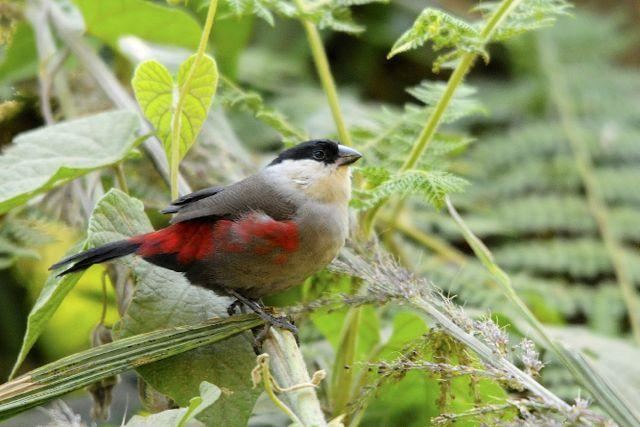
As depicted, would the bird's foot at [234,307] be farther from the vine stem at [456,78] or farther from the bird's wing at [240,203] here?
the vine stem at [456,78]

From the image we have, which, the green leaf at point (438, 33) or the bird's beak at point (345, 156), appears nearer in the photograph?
the green leaf at point (438, 33)

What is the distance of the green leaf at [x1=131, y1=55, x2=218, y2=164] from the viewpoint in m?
1.43

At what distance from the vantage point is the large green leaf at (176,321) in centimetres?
130

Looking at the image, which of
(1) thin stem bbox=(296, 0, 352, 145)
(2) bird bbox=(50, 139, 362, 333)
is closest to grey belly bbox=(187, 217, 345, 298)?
(2) bird bbox=(50, 139, 362, 333)

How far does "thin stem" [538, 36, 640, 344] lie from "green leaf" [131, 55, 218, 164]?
1496mm

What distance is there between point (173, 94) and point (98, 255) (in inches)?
12.9

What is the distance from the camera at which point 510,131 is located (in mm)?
3359

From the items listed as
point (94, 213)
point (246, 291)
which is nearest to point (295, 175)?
point (246, 291)

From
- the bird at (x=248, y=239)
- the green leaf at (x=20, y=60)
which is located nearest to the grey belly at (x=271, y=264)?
the bird at (x=248, y=239)

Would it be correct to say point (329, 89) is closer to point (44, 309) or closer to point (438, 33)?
point (438, 33)

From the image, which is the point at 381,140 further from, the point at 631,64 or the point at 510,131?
the point at 631,64

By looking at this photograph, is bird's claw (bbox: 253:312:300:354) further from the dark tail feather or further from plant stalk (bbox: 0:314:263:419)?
the dark tail feather

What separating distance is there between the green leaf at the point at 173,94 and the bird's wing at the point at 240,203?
11cm

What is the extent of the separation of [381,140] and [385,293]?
0.67 m
